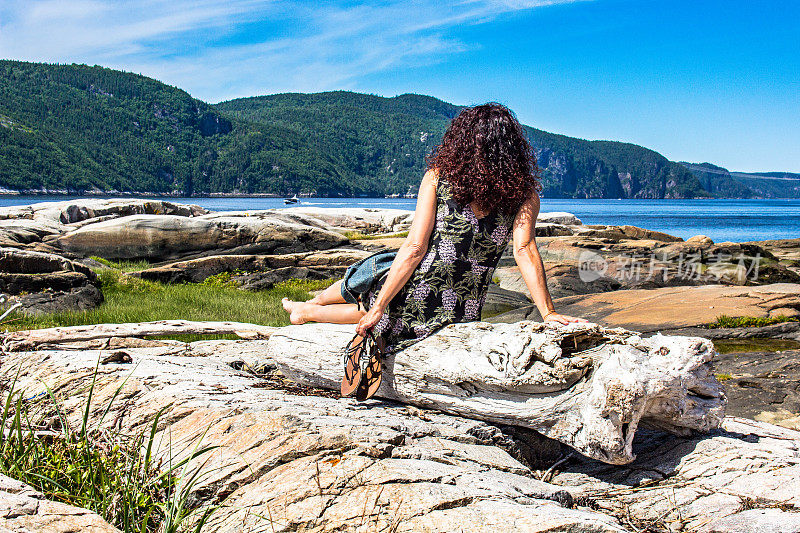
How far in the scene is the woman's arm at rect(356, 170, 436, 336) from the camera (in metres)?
4.19

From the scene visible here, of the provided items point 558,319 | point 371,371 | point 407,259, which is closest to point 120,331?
point 371,371

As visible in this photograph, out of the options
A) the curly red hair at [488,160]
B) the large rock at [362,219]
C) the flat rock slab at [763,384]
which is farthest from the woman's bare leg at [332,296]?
the large rock at [362,219]

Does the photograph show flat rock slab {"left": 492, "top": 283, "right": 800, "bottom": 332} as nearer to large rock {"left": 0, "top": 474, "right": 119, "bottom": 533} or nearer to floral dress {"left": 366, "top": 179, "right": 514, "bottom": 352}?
floral dress {"left": 366, "top": 179, "right": 514, "bottom": 352}

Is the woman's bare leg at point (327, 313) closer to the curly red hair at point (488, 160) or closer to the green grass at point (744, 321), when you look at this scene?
the curly red hair at point (488, 160)

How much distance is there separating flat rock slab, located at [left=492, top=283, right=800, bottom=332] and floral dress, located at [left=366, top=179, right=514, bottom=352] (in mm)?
6638

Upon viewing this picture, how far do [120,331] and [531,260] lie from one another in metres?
5.98

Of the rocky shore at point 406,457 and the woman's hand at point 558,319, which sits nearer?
the rocky shore at point 406,457

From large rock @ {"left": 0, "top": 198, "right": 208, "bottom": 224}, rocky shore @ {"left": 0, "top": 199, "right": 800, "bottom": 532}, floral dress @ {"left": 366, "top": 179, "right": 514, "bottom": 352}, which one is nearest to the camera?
rocky shore @ {"left": 0, "top": 199, "right": 800, "bottom": 532}

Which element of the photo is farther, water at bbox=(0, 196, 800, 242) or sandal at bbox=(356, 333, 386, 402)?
water at bbox=(0, 196, 800, 242)

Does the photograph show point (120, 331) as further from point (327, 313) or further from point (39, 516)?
point (39, 516)

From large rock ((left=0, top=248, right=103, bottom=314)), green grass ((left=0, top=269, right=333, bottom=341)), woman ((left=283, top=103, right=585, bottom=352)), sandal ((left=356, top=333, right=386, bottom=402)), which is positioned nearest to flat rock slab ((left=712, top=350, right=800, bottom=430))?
woman ((left=283, top=103, right=585, bottom=352))

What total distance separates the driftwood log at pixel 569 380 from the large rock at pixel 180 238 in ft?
48.8

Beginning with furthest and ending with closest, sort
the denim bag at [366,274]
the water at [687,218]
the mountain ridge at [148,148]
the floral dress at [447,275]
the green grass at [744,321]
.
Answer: the mountain ridge at [148,148]
the water at [687,218]
the green grass at [744,321]
the denim bag at [366,274]
the floral dress at [447,275]

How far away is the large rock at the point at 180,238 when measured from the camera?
1783cm
